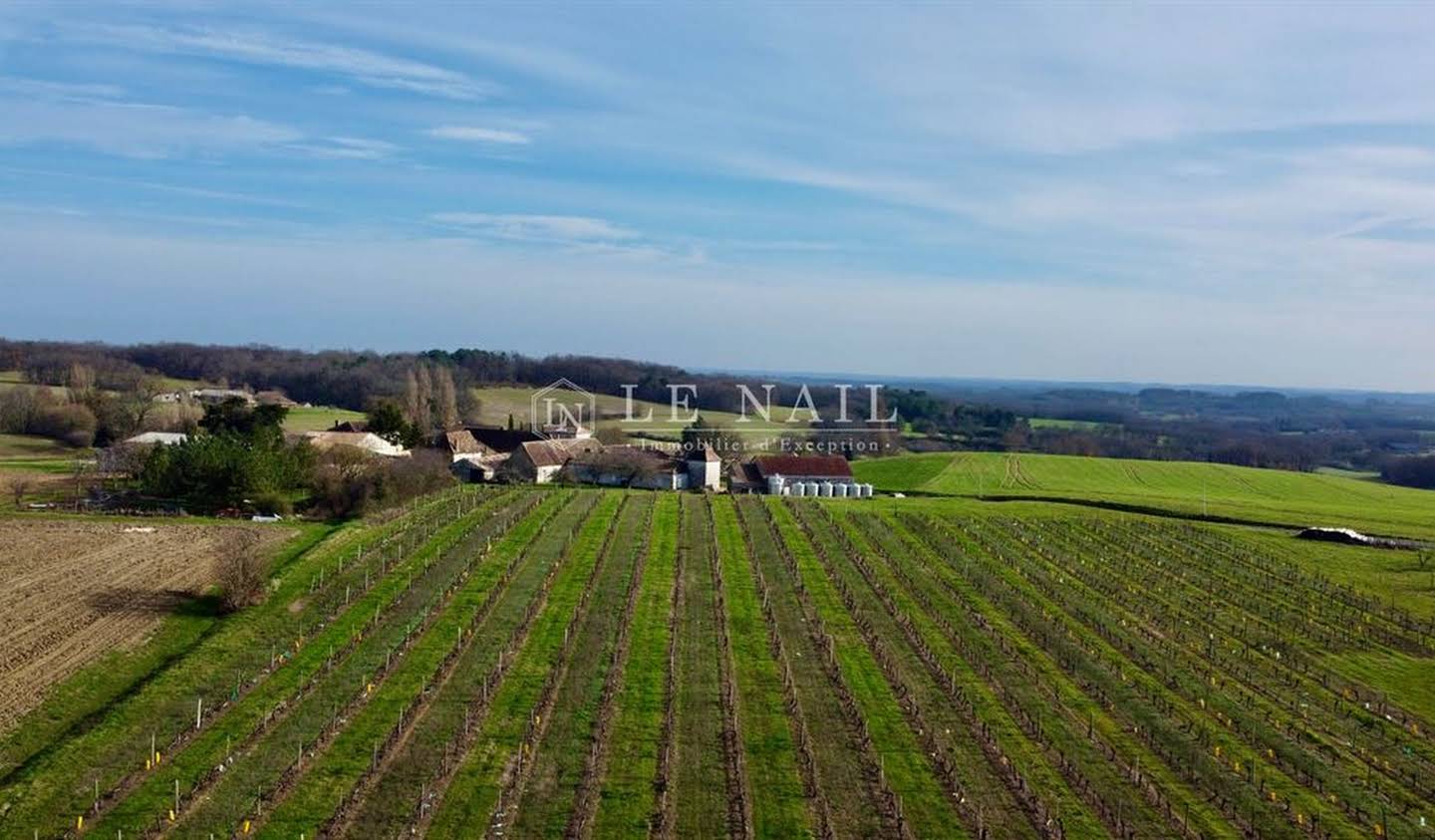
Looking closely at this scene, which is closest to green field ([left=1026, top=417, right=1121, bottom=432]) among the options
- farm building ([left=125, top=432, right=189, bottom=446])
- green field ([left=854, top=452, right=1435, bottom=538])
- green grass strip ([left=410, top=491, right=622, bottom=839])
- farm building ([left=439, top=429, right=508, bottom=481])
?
green field ([left=854, top=452, right=1435, bottom=538])

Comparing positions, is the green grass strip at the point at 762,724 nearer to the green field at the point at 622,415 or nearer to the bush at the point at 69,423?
the green field at the point at 622,415

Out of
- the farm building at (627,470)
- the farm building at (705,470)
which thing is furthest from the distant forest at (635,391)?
the farm building at (705,470)

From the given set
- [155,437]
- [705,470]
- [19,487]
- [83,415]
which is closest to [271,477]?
[19,487]

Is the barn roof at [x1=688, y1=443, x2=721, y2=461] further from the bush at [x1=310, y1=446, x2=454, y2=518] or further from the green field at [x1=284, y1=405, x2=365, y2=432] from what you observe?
the green field at [x1=284, y1=405, x2=365, y2=432]

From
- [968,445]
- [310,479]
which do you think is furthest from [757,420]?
[310,479]

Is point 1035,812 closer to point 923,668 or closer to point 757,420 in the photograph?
point 923,668
